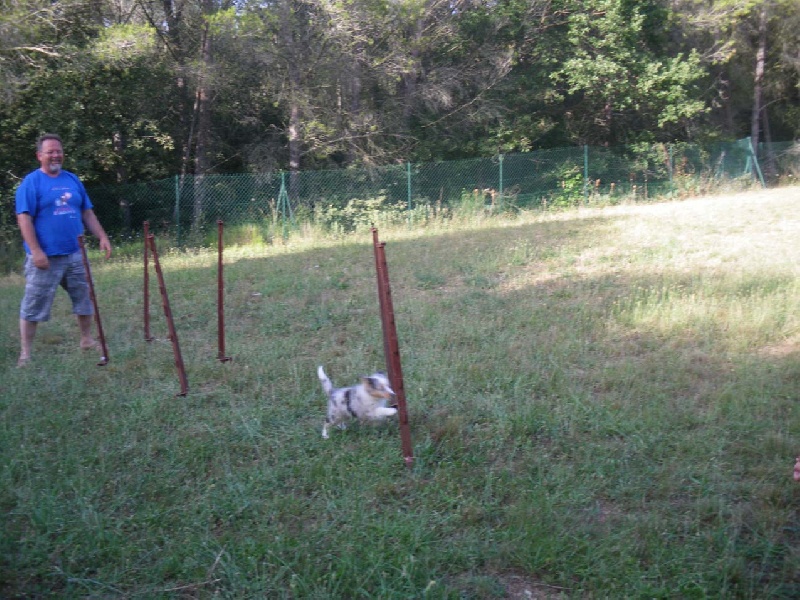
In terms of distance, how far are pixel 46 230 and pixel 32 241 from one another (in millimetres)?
176

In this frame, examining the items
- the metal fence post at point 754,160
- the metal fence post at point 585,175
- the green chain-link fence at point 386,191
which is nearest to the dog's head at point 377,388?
the green chain-link fence at point 386,191

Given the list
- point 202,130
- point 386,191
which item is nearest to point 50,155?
point 386,191

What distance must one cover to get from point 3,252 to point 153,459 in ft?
37.6

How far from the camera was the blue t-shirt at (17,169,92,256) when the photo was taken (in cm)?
573

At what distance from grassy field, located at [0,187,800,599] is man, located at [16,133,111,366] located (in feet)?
1.62

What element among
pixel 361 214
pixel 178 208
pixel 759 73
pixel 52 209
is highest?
pixel 759 73

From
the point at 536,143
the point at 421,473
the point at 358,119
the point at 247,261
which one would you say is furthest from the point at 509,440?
the point at 536,143

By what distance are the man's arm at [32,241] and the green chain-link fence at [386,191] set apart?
8982 mm

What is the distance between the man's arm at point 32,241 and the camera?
5684 millimetres

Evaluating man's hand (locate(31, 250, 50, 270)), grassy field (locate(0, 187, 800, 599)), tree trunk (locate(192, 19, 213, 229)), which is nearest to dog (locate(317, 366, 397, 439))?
grassy field (locate(0, 187, 800, 599))

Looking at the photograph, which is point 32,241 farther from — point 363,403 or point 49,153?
point 363,403

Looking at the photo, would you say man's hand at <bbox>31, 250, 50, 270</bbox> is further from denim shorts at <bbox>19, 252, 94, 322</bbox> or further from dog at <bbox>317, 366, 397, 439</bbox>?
dog at <bbox>317, 366, 397, 439</bbox>

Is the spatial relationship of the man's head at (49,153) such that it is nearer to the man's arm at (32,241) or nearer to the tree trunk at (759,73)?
the man's arm at (32,241)

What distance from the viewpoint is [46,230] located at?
586 centimetres
